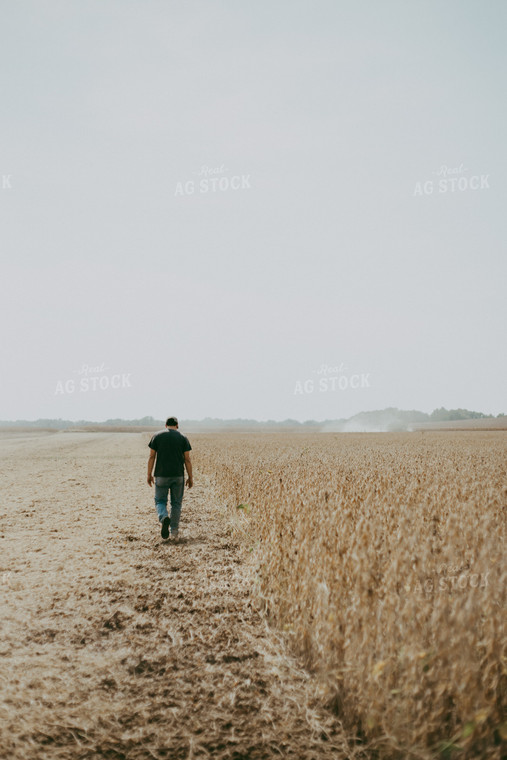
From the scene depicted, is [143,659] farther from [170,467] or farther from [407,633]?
[170,467]

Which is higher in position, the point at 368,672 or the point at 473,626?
the point at 473,626

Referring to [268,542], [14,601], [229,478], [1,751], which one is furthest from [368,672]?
[229,478]

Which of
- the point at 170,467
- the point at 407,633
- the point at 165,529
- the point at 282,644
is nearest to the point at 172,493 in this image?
the point at 170,467

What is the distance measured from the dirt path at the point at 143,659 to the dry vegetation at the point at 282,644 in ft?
0.06

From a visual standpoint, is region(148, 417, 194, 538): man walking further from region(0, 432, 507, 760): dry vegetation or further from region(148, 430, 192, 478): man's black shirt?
region(0, 432, 507, 760): dry vegetation

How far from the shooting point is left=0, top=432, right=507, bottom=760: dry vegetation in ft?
11.4

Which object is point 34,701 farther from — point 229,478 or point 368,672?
point 229,478

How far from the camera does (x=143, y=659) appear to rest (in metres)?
4.97

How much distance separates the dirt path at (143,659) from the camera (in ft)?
12.3

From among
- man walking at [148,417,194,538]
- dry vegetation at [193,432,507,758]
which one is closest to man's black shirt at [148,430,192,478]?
man walking at [148,417,194,538]

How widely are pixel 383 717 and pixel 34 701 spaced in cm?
272

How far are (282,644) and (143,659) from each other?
1.35 metres

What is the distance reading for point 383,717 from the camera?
3.55m

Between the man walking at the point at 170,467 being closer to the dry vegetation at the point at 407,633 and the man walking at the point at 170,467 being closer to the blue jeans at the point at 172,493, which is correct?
the blue jeans at the point at 172,493
